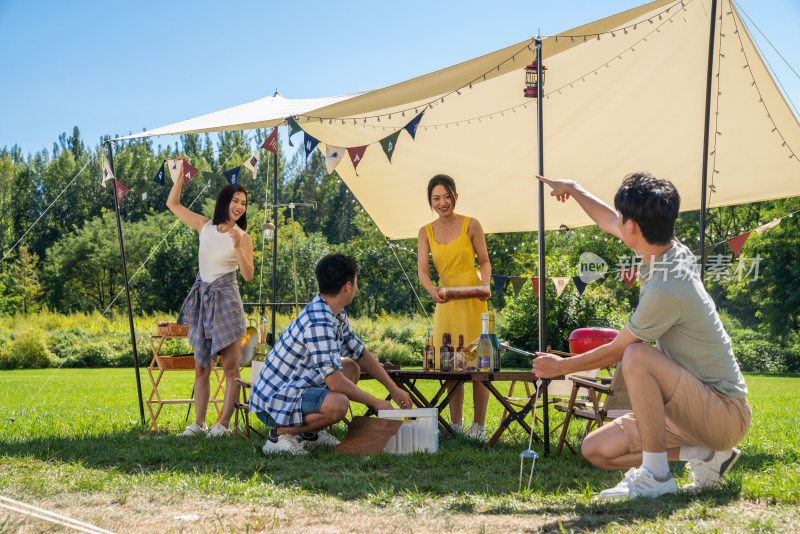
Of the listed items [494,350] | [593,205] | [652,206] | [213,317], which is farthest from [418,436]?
[652,206]

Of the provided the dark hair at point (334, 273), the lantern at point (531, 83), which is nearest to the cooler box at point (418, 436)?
the dark hair at point (334, 273)

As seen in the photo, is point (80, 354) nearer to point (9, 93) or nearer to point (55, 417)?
point (55, 417)

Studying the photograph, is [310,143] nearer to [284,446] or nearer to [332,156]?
[332,156]

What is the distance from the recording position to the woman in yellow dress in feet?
14.1

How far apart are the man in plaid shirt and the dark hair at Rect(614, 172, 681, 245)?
1.46 meters

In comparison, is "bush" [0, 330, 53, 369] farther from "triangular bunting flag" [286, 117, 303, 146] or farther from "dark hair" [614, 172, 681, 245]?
"dark hair" [614, 172, 681, 245]

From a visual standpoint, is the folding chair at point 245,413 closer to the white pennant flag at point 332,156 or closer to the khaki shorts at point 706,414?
the white pennant flag at point 332,156

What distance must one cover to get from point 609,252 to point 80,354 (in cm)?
1894

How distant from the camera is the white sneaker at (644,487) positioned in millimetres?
2336

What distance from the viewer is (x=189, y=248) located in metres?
28.5

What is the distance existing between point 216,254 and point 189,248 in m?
25.2

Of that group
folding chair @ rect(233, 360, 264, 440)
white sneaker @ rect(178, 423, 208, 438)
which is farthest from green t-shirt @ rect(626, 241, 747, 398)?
white sneaker @ rect(178, 423, 208, 438)

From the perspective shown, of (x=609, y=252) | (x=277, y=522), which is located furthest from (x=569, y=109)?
(x=609, y=252)

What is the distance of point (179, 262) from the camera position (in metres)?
28.1
